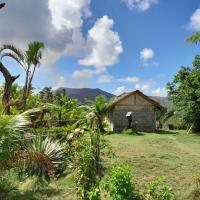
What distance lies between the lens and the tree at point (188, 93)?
3353 centimetres

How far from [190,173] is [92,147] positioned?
2979 mm

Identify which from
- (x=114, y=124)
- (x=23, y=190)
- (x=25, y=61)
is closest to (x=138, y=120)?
(x=114, y=124)

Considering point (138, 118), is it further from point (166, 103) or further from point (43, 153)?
point (166, 103)

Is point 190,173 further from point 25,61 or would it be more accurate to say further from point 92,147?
point 25,61

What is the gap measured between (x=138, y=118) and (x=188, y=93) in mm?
→ 4882

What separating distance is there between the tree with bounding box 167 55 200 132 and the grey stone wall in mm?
2405

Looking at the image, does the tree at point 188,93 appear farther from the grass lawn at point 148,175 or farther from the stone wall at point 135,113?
the grass lawn at point 148,175

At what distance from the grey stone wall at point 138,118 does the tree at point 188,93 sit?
7.89 feet

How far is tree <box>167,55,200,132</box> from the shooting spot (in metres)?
33.5

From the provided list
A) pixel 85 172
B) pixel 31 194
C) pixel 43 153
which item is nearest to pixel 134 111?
pixel 43 153

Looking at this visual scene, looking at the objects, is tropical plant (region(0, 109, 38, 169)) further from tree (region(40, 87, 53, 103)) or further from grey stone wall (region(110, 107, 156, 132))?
grey stone wall (region(110, 107, 156, 132))

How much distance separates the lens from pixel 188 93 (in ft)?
112

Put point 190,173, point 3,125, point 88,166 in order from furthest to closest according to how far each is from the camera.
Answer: point 190,173, point 88,166, point 3,125

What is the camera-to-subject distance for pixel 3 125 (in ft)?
30.5
